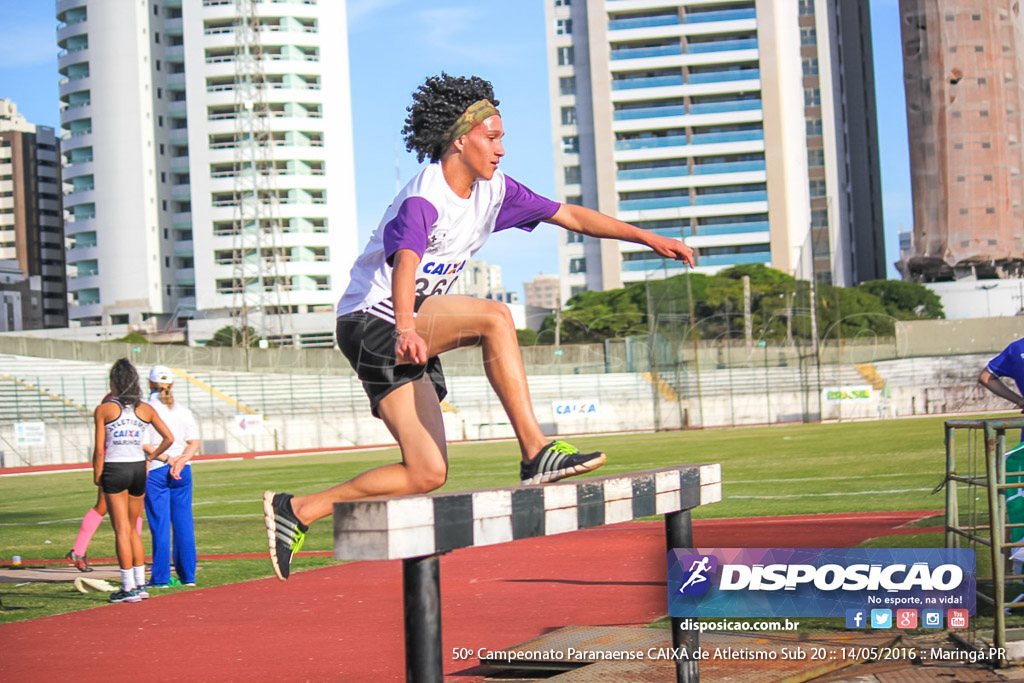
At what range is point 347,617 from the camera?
8.13 m

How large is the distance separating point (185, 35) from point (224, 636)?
86.3 m

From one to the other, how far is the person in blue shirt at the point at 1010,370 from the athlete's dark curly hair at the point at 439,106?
4071mm

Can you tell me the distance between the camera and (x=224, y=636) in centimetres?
757

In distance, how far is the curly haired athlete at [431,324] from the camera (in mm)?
4297

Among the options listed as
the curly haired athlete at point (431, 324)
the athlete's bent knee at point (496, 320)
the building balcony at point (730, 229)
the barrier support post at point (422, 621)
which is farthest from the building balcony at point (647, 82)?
the barrier support post at point (422, 621)

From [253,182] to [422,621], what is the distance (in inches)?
3339

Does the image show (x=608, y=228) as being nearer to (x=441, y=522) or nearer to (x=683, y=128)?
(x=441, y=522)

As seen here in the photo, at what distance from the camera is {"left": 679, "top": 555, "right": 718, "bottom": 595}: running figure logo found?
477 centimetres

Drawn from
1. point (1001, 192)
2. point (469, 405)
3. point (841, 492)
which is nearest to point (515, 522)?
point (841, 492)

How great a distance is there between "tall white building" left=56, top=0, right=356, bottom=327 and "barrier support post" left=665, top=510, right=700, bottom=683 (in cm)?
8072

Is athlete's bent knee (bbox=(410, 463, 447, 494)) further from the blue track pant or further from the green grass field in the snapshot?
the blue track pant

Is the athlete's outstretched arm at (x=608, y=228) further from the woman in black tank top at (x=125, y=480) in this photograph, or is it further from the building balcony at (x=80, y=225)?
the building balcony at (x=80, y=225)

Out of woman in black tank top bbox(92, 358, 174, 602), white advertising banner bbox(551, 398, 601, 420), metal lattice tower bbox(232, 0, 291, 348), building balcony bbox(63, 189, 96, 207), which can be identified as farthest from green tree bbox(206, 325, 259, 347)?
woman in black tank top bbox(92, 358, 174, 602)

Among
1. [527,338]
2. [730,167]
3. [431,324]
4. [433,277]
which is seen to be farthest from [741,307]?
[431,324]
